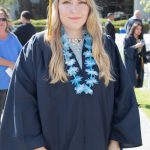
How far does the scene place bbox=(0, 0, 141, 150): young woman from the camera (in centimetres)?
327

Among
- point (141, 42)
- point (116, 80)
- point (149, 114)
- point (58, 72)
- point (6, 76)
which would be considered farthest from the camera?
point (141, 42)

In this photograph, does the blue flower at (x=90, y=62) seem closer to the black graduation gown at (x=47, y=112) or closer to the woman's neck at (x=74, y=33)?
the black graduation gown at (x=47, y=112)

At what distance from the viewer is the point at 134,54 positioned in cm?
1018

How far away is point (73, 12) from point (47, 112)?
0.66 metres

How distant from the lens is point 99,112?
333 cm

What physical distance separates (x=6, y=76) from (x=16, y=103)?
3.06 metres

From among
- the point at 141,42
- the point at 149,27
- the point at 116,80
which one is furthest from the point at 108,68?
the point at 149,27

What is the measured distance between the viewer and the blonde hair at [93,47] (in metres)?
3.28

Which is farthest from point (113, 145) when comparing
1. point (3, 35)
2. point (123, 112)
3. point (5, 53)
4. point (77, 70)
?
point (3, 35)

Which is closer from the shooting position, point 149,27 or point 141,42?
point 141,42

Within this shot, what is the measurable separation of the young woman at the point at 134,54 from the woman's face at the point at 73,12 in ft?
22.0

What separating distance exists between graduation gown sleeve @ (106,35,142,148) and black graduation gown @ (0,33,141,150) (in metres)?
0.03

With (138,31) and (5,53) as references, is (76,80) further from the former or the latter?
(138,31)

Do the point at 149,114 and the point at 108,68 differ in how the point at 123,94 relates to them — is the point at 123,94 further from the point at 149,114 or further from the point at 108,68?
the point at 149,114
